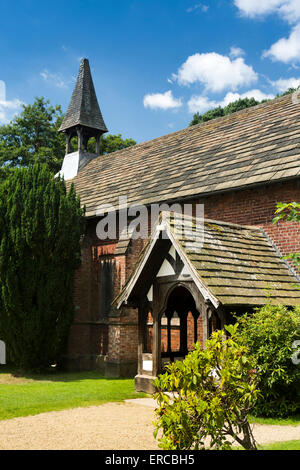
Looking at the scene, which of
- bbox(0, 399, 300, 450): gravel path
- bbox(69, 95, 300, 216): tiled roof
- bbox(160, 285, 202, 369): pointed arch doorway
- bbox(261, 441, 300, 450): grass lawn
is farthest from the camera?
bbox(69, 95, 300, 216): tiled roof

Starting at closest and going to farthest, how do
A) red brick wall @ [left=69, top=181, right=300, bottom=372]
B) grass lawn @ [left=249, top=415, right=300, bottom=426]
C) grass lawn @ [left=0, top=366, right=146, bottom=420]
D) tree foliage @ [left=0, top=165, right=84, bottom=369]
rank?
grass lawn @ [left=249, top=415, right=300, bottom=426]
grass lawn @ [left=0, top=366, right=146, bottom=420]
red brick wall @ [left=69, top=181, right=300, bottom=372]
tree foliage @ [left=0, top=165, right=84, bottom=369]

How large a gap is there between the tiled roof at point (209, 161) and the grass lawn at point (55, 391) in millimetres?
5588

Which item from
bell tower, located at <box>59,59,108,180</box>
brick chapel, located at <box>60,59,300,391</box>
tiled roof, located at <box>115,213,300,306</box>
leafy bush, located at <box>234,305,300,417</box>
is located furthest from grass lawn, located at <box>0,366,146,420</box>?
bell tower, located at <box>59,59,108,180</box>

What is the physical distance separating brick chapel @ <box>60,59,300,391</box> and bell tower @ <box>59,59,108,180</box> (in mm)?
4564

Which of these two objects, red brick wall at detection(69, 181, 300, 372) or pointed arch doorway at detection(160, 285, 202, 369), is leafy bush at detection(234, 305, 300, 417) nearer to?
red brick wall at detection(69, 181, 300, 372)

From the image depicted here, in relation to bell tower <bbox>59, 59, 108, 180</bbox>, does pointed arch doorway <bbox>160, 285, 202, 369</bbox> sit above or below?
below

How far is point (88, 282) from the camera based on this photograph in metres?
16.9

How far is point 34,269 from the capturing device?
1378 cm

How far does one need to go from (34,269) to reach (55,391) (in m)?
4.04

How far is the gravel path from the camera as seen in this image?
6.50m

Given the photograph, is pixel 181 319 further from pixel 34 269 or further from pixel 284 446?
pixel 284 446

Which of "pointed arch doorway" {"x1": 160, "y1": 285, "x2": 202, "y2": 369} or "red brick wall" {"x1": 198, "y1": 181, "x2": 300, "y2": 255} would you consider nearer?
"red brick wall" {"x1": 198, "y1": 181, "x2": 300, "y2": 255}

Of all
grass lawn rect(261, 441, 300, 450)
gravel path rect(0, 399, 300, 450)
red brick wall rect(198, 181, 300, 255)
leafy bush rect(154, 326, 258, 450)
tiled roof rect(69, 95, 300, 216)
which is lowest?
gravel path rect(0, 399, 300, 450)
